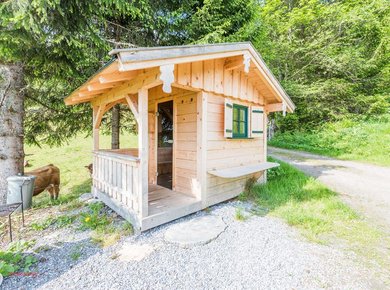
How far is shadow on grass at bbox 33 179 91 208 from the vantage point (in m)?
5.10

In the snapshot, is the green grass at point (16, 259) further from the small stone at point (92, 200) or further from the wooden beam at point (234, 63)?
the wooden beam at point (234, 63)

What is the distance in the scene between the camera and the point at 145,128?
339 cm

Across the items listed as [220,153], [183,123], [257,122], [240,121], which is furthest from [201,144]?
[257,122]

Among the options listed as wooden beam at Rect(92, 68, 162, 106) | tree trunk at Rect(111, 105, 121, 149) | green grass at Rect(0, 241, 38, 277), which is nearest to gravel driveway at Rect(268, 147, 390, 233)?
wooden beam at Rect(92, 68, 162, 106)

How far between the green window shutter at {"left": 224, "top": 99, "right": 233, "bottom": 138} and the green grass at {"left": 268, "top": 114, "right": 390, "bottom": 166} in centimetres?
774

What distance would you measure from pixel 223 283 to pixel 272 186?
12.2ft

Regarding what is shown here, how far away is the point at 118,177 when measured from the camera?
4176 millimetres

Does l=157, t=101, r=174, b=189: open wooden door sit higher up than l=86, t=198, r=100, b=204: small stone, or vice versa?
l=157, t=101, r=174, b=189: open wooden door

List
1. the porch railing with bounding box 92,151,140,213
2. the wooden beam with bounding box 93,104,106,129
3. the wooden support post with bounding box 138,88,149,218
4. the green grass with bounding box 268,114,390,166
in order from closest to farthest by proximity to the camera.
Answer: the wooden support post with bounding box 138,88,149,218 < the porch railing with bounding box 92,151,140,213 < the wooden beam with bounding box 93,104,106,129 < the green grass with bounding box 268,114,390,166

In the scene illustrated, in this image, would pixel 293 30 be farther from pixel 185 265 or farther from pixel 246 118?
pixel 185 265

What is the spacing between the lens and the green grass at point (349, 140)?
9719mm

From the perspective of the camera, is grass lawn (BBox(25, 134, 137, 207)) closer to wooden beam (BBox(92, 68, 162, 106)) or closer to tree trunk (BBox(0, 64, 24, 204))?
tree trunk (BBox(0, 64, 24, 204))

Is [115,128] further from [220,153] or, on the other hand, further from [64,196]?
[220,153]

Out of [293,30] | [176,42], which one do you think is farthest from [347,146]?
[176,42]
